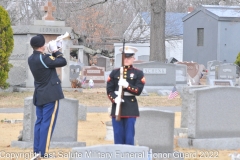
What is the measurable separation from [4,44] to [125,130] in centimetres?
1282

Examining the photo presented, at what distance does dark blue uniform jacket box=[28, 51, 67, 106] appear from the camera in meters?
8.75

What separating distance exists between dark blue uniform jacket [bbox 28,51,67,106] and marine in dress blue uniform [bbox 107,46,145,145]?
741 millimetres

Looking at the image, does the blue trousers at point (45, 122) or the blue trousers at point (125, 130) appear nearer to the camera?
the blue trousers at point (125, 130)

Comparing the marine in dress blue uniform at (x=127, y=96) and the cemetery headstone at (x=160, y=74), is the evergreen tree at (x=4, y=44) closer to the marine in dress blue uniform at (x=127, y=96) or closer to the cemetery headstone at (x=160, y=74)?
the cemetery headstone at (x=160, y=74)

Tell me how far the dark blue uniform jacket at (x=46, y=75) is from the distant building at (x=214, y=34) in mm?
31423

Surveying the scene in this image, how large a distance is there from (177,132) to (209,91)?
1621mm

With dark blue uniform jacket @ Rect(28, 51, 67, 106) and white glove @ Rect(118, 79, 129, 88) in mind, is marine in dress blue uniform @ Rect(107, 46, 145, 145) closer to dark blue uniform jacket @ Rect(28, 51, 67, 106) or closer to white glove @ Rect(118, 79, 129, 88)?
white glove @ Rect(118, 79, 129, 88)

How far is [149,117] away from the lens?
10047 millimetres

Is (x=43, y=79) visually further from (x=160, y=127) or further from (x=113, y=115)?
(x=160, y=127)

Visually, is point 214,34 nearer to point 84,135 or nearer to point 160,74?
point 160,74

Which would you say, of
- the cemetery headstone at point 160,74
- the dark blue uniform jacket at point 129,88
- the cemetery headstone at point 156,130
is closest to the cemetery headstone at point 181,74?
the cemetery headstone at point 160,74

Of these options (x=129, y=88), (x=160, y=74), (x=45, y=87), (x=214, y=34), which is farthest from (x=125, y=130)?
(x=214, y=34)

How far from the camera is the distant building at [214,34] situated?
41.4 metres

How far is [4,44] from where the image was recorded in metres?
20.8
